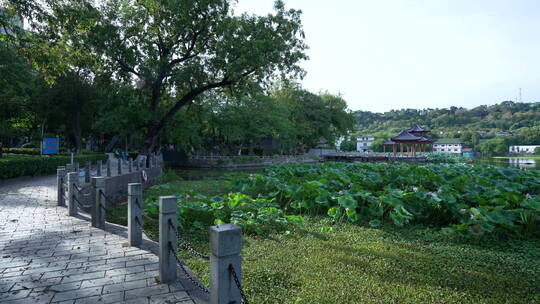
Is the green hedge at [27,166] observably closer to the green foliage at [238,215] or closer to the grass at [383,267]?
the green foliage at [238,215]

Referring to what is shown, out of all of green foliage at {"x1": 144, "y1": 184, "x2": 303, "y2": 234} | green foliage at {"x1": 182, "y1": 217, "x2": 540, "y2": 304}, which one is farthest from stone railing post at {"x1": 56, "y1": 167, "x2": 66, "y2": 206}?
green foliage at {"x1": 182, "y1": 217, "x2": 540, "y2": 304}

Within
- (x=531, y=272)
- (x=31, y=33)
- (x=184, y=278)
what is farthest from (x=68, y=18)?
(x=531, y=272)

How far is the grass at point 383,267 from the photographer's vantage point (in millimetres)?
3504

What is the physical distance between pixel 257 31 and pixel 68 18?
8857mm

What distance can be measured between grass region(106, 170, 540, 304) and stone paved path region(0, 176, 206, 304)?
615mm

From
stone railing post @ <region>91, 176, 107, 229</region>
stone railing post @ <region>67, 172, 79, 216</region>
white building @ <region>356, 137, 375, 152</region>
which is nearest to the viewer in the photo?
stone railing post @ <region>91, 176, 107, 229</region>

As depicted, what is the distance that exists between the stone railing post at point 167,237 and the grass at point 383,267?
0.46 metres

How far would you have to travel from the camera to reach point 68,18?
1066cm

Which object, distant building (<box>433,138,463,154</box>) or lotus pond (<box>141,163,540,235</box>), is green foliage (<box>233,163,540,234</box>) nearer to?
lotus pond (<box>141,163,540,235</box>)

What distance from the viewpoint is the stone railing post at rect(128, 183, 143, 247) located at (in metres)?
4.69

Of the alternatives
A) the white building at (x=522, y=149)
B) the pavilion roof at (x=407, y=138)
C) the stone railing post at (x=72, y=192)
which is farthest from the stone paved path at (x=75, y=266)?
the white building at (x=522, y=149)

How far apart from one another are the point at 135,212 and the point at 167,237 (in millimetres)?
1397

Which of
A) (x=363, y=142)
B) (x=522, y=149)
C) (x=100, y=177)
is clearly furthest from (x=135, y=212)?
(x=363, y=142)

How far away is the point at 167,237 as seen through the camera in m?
3.71
